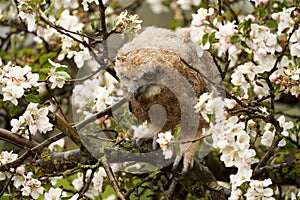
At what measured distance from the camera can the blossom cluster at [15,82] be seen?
0.92m

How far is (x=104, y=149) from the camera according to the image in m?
1.10

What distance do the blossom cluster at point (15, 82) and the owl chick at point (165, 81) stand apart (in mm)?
160

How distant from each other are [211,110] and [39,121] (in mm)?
287

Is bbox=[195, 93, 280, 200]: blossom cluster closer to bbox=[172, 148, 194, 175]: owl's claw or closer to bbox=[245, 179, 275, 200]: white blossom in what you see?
bbox=[245, 179, 275, 200]: white blossom

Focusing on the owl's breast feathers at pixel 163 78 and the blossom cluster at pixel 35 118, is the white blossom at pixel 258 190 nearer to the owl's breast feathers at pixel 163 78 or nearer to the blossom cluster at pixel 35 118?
the owl's breast feathers at pixel 163 78

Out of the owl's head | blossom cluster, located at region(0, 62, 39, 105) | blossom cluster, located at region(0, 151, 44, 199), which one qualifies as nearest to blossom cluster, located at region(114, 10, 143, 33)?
the owl's head

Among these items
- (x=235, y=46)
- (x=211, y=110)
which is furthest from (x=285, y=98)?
(x=211, y=110)

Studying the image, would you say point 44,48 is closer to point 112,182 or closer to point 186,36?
point 186,36

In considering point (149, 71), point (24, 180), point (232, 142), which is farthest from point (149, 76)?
point (24, 180)

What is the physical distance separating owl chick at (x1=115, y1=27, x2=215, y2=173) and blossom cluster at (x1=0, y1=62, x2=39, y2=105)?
0.16m

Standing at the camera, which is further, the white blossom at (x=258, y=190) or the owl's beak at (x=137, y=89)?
the owl's beak at (x=137, y=89)

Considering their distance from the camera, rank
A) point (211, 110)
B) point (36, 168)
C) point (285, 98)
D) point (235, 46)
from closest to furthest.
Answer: point (211, 110) < point (36, 168) < point (235, 46) < point (285, 98)

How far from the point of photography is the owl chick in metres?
1.01

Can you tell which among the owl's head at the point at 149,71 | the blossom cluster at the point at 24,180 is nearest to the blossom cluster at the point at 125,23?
the owl's head at the point at 149,71
